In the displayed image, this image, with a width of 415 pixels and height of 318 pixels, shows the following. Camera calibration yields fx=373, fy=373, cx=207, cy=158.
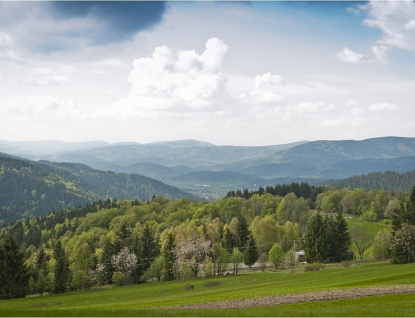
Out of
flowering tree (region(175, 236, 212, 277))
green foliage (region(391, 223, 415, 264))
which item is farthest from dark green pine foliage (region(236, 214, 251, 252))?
green foliage (region(391, 223, 415, 264))

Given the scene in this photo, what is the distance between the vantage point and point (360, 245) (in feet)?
319

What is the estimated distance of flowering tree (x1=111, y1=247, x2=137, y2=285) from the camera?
78750 millimetres

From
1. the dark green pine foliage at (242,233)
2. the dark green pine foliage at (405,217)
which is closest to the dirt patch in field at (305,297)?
the dark green pine foliage at (405,217)

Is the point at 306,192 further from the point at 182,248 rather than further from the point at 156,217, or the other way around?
the point at 182,248

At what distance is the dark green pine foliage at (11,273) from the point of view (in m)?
62.6

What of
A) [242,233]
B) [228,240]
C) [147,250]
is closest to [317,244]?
[242,233]

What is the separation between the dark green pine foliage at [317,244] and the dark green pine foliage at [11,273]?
58870 millimetres

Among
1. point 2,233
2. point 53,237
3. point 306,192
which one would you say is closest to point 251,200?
point 306,192

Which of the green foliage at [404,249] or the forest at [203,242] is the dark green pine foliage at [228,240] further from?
the green foliage at [404,249]

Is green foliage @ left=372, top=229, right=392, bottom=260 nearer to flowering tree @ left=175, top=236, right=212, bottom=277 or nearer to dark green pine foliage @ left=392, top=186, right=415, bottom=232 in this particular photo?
dark green pine foliage @ left=392, top=186, right=415, bottom=232

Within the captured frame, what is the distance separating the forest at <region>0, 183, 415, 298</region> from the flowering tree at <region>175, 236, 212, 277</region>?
8.4 inches

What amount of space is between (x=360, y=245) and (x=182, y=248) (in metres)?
47.7

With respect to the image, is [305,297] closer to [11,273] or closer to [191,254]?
[11,273]

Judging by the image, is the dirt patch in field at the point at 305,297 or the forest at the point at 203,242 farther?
the forest at the point at 203,242
